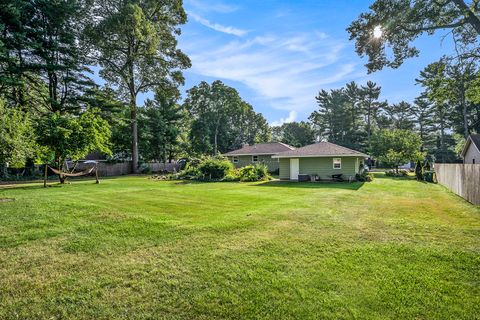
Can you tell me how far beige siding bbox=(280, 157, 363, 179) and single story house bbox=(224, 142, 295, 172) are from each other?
621 centimetres

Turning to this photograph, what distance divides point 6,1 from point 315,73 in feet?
72.4

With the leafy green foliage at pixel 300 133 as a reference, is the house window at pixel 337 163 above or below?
below

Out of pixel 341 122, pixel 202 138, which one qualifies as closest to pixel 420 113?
pixel 341 122

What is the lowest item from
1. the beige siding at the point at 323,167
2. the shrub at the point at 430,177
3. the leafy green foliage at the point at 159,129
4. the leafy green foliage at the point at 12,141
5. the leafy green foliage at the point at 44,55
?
the shrub at the point at 430,177

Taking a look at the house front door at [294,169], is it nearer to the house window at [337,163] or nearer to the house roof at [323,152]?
the house roof at [323,152]

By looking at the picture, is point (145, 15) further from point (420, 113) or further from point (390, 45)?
point (420, 113)

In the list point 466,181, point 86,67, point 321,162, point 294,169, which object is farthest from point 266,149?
point 466,181

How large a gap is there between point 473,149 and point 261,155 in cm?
1864

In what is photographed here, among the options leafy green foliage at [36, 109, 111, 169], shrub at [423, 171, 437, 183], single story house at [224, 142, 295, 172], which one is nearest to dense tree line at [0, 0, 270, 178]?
leafy green foliage at [36, 109, 111, 169]

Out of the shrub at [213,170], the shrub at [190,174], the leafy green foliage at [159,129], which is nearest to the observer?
the shrub at [213,170]

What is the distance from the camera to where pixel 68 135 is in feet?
43.5

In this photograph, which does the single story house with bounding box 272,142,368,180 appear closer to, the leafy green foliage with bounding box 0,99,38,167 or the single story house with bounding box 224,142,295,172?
the single story house with bounding box 224,142,295,172

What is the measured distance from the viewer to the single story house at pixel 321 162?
63.4 ft

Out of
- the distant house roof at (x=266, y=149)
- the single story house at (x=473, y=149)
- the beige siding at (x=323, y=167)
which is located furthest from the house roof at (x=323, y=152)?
the single story house at (x=473, y=149)
